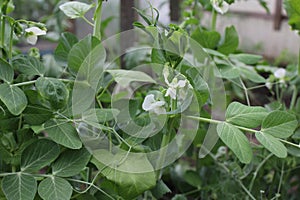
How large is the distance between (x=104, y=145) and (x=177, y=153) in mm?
93

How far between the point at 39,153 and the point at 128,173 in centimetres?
11

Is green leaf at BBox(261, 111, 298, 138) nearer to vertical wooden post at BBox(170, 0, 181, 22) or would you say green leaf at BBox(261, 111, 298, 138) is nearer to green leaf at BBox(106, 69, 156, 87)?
green leaf at BBox(106, 69, 156, 87)

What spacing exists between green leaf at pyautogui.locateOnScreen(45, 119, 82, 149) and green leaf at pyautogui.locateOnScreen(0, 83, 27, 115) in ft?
0.14

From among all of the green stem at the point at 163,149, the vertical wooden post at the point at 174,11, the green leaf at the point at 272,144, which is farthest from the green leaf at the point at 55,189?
the vertical wooden post at the point at 174,11

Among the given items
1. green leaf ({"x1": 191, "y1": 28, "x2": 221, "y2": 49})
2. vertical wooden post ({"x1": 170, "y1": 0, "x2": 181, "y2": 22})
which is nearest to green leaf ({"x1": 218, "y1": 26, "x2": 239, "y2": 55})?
green leaf ({"x1": 191, "y1": 28, "x2": 221, "y2": 49})

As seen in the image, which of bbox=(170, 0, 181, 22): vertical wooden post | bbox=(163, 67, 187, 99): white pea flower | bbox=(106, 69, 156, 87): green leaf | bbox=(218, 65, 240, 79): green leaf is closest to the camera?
bbox=(163, 67, 187, 99): white pea flower

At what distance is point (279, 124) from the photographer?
506 millimetres

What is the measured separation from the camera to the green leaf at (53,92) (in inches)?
19.4

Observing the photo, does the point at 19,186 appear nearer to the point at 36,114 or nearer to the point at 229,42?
the point at 36,114

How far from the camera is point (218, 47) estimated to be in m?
0.71

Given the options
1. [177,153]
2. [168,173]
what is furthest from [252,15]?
[177,153]

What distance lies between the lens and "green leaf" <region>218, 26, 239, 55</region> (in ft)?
2.27

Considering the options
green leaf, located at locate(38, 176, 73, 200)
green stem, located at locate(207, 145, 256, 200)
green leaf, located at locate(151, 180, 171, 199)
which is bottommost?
green stem, located at locate(207, 145, 256, 200)

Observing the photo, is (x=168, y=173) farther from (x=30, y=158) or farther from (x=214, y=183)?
(x=30, y=158)
